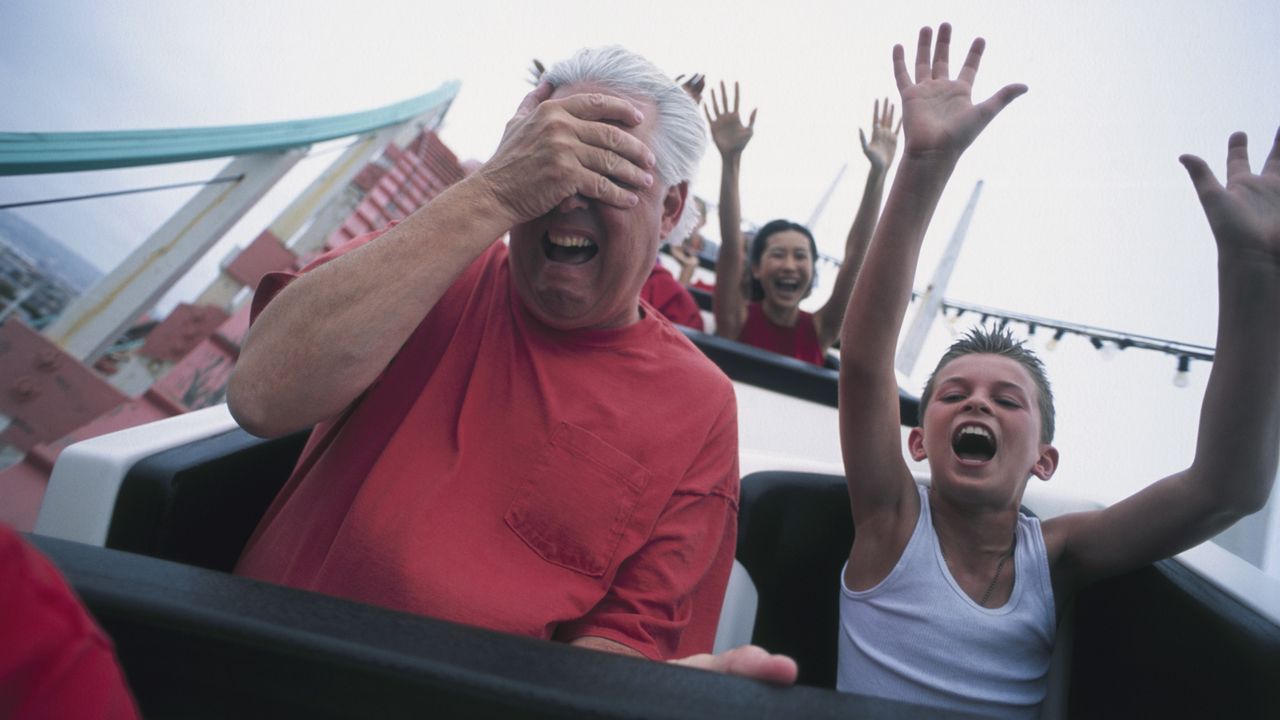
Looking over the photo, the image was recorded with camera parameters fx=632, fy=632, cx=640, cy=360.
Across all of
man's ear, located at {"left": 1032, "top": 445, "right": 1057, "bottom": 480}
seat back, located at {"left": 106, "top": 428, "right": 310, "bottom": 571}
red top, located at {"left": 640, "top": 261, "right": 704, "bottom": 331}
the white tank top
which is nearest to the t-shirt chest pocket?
seat back, located at {"left": 106, "top": 428, "right": 310, "bottom": 571}

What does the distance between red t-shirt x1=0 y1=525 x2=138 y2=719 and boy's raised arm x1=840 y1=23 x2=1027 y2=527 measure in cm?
80

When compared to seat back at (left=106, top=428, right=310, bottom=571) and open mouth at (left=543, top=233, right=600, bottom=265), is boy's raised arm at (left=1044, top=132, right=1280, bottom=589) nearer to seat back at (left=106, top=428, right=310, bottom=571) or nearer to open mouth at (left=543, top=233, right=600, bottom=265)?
open mouth at (left=543, top=233, right=600, bottom=265)

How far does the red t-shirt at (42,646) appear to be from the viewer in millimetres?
172

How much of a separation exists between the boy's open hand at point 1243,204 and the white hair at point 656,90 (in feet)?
1.83

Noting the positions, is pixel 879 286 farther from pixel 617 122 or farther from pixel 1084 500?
pixel 1084 500

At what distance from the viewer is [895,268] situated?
31.7 inches

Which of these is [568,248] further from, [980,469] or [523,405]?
[980,469]

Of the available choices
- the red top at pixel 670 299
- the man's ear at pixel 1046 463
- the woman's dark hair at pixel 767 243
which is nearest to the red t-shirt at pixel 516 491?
the man's ear at pixel 1046 463

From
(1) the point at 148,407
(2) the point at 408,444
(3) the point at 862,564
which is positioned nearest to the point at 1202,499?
(3) the point at 862,564

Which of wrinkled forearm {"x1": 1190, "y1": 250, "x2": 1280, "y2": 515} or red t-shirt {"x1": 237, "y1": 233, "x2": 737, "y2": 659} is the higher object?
wrinkled forearm {"x1": 1190, "y1": 250, "x2": 1280, "y2": 515}

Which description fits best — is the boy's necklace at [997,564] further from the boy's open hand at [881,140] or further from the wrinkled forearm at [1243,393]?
the boy's open hand at [881,140]

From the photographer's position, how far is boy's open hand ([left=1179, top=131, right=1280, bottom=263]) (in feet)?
2.21

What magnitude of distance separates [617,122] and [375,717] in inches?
24.1

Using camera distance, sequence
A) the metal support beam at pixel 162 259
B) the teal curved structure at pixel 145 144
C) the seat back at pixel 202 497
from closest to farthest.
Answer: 1. the seat back at pixel 202 497
2. the teal curved structure at pixel 145 144
3. the metal support beam at pixel 162 259
